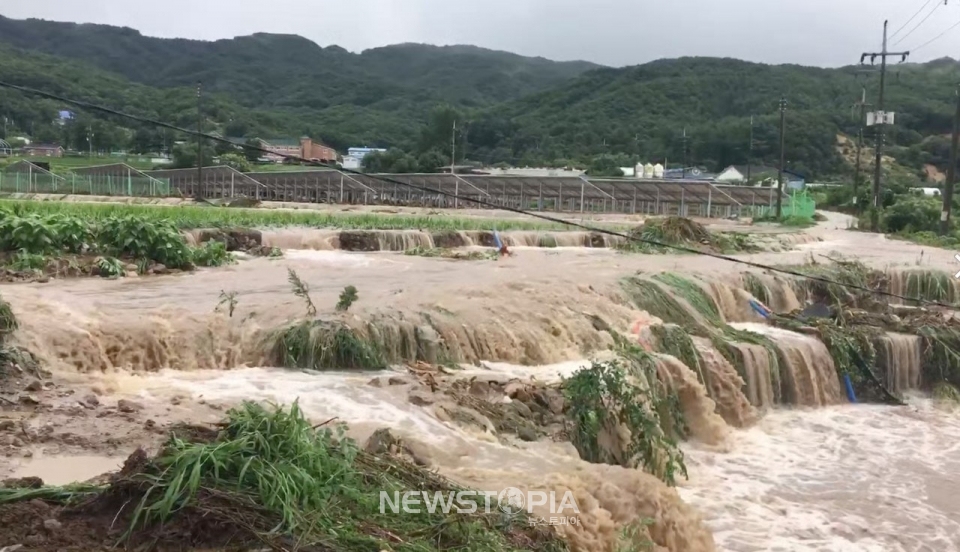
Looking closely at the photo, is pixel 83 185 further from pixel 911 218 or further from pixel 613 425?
pixel 613 425

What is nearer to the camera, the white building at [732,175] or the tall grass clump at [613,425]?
the tall grass clump at [613,425]

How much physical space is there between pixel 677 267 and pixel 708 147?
7984 cm

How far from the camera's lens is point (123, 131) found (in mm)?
93375

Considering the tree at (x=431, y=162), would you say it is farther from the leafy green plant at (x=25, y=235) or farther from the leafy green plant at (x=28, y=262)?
the leafy green plant at (x=28, y=262)

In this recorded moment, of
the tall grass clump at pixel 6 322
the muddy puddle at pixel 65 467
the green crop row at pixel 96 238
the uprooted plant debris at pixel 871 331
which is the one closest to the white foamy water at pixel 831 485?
the uprooted plant debris at pixel 871 331

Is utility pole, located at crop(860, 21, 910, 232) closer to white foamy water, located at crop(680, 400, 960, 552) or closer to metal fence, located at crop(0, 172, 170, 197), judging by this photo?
white foamy water, located at crop(680, 400, 960, 552)

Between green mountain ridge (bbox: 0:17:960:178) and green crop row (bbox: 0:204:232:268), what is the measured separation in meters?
50.7

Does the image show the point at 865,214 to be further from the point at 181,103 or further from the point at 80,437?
the point at 181,103

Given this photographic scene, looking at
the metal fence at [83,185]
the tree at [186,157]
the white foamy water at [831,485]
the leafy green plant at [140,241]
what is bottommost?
the white foamy water at [831,485]

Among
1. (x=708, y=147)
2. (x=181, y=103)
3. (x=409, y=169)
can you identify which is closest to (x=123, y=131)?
(x=181, y=103)

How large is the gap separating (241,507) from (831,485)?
22.9 ft

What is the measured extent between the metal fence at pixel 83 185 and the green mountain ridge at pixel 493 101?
2810 cm

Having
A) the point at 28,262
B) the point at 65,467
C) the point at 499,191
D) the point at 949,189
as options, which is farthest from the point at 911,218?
the point at 65,467

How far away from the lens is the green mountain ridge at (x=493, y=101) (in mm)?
85375
